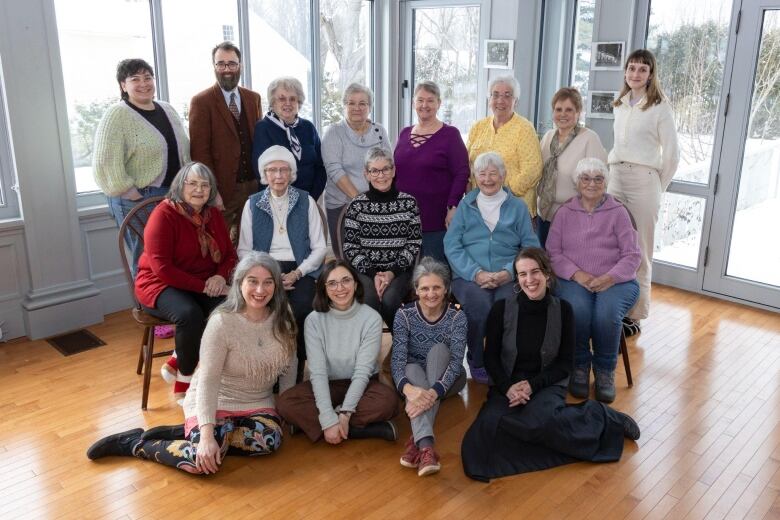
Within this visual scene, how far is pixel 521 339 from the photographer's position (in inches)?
116

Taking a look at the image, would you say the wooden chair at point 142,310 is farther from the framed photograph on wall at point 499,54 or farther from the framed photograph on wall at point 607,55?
the framed photograph on wall at point 607,55

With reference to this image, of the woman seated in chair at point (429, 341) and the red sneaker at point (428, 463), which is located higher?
the woman seated in chair at point (429, 341)

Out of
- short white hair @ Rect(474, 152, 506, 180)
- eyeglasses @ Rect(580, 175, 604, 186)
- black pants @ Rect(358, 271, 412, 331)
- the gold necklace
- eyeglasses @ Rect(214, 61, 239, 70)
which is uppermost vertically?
eyeglasses @ Rect(214, 61, 239, 70)

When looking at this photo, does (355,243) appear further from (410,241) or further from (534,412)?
(534,412)

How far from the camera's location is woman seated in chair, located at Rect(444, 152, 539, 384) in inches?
132

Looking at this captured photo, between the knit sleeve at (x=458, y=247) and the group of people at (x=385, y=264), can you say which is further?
the knit sleeve at (x=458, y=247)

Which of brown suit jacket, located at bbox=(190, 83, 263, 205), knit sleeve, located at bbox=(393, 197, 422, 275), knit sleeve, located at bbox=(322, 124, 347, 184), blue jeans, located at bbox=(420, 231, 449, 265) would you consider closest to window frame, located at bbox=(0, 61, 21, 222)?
brown suit jacket, located at bbox=(190, 83, 263, 205)

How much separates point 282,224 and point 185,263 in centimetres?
51

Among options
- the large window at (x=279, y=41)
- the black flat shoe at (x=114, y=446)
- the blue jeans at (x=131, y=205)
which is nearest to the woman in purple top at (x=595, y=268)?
the black flat shoe at (x=114, y=446)

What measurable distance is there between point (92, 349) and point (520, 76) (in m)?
3.60

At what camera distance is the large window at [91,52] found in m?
4.08

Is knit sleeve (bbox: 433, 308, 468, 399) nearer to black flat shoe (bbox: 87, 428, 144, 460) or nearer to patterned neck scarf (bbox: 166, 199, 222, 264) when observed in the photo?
patterned neck scarf (bbox: 166, 199, 222, 264)

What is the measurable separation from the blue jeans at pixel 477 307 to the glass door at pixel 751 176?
217 centimetres

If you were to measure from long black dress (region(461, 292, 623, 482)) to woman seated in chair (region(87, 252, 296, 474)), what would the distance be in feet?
2.83
